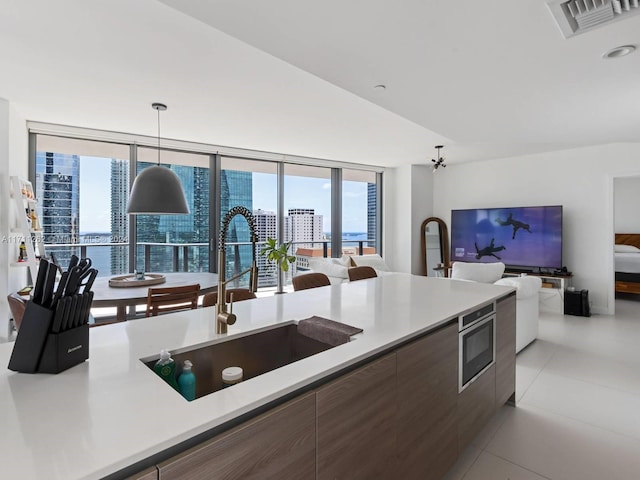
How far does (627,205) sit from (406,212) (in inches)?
183

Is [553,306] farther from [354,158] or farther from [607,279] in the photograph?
[354,158]

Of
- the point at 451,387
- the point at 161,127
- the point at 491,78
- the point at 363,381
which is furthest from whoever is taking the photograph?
the point at 161,127

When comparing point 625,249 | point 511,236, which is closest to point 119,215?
point 511,236

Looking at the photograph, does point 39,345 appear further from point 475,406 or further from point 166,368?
point 475,406

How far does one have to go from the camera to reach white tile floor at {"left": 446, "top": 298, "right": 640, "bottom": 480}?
1.83 metres

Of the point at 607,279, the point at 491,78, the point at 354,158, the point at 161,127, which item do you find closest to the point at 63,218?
the point at 161,127

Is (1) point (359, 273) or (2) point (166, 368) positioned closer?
(2) point (166, 368)

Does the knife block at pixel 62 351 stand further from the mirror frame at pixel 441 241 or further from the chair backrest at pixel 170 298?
the mirror frame at pixel 441 241

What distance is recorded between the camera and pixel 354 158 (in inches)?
248

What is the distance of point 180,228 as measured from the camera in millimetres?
5215

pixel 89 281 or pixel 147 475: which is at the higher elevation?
pixel 89 281

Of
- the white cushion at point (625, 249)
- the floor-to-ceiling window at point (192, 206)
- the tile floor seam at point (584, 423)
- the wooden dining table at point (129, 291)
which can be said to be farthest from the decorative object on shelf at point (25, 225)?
the white cushion at point (625, 249)

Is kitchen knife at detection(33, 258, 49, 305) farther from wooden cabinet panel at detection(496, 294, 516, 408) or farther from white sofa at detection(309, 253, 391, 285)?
white sofa at detection(309, 253, 391, 285)

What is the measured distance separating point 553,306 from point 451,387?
15.1 feet
